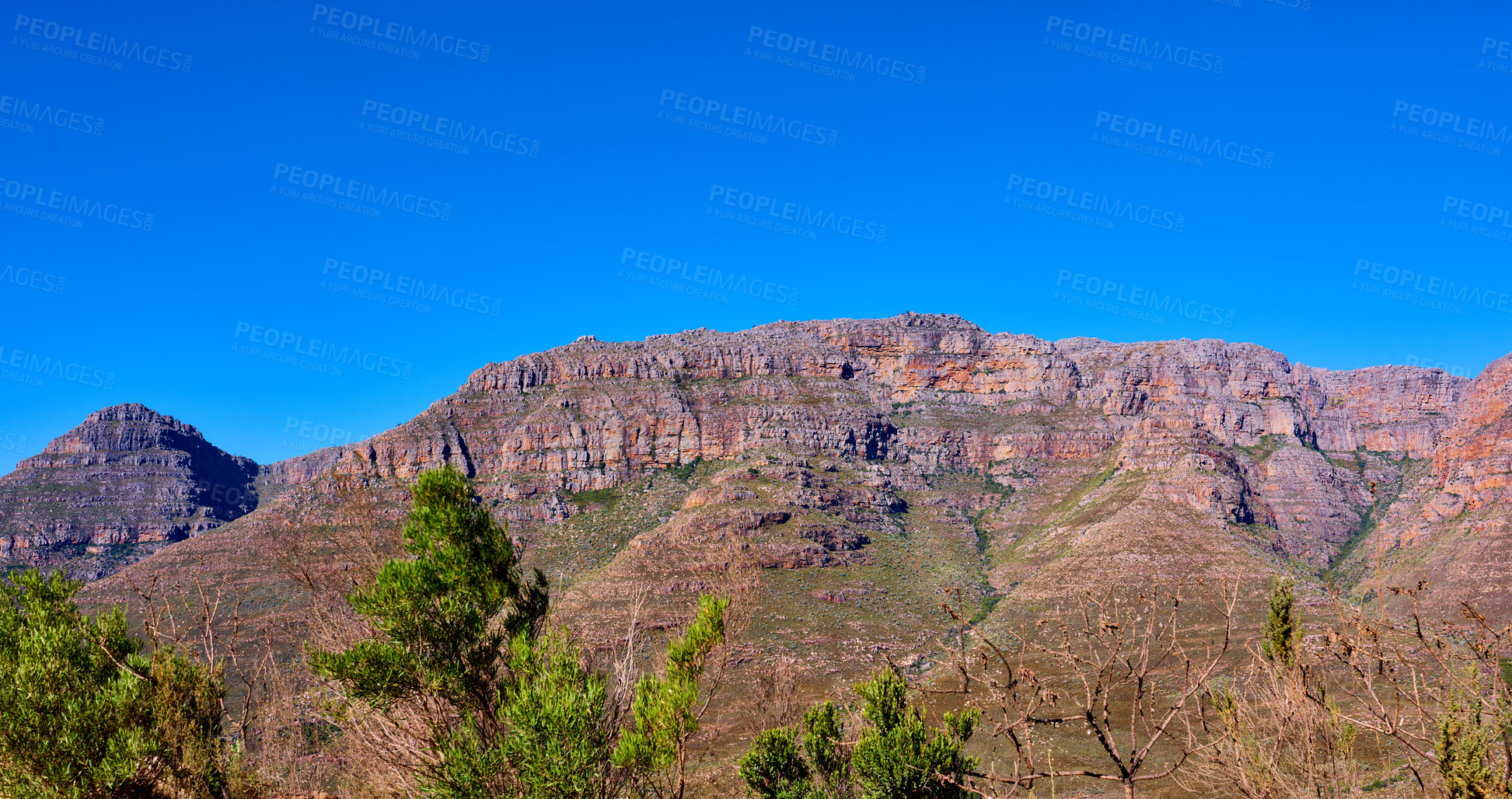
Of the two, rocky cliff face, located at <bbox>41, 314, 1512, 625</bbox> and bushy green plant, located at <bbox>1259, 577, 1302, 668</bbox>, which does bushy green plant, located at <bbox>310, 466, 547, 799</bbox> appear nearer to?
bushy green plant, located at <bbox>1259, 577, 1302, 668</bbox>

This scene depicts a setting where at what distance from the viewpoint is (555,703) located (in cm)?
1384

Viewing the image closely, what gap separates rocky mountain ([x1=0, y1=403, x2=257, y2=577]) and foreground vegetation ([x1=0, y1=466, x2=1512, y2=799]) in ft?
Result: 510

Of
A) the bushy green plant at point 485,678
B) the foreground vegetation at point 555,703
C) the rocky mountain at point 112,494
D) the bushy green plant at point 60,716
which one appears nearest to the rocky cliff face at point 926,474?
the rocky mountain at point 112,494

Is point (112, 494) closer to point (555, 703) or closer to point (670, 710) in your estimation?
point (670, 710)

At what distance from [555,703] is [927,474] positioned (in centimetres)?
14682

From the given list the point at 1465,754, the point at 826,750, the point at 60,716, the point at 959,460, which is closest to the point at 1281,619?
the point at 1465,754

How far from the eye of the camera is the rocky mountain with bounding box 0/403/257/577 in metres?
144

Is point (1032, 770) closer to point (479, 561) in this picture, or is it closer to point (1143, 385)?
point (479, 561)

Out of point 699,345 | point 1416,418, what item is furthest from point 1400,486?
point 699,345

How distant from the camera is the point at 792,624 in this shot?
293ft

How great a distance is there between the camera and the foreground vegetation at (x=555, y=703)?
10805 mm

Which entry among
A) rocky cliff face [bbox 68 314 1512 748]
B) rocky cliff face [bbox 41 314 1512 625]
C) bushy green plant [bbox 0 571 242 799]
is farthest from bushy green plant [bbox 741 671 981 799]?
rocky cliff face [bbox 41 314 1512 625]

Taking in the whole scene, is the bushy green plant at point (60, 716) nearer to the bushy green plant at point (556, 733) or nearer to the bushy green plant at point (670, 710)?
the bushy green plant at point (556, 733)

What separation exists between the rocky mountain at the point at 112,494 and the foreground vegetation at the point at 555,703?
15552 cm
